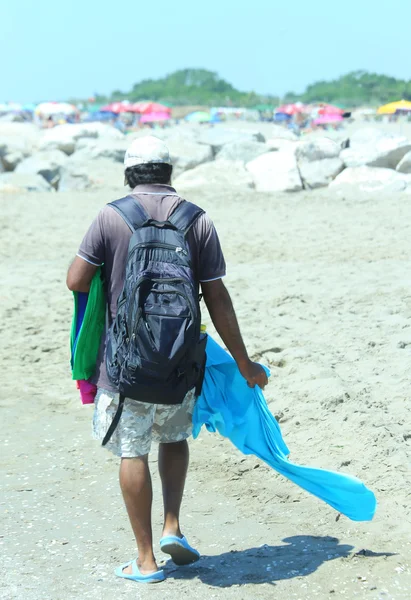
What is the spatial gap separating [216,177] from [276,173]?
113cm

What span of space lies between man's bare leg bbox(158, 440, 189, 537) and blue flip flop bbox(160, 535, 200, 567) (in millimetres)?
27

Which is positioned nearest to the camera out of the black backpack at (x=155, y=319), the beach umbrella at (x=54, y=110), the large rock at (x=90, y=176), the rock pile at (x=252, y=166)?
the black backpack at (x=155, y=319)

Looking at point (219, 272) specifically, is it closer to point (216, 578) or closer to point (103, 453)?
point (216, 578)

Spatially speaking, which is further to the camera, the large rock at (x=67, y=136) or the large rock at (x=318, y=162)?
the large rock at (x=67, y=136)

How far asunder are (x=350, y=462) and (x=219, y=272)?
163 cm

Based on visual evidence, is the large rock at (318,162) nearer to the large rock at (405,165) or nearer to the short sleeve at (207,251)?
the large rock at (405,165)

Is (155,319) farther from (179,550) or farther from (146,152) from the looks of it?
(179,550)

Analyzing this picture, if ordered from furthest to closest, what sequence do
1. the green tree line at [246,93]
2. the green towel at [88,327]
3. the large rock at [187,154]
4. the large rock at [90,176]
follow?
the green tree line at [246,93], the large rock at [187,154], the large rock at [90,176], the green towel at [88,327]

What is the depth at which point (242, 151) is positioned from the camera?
18.2 meters

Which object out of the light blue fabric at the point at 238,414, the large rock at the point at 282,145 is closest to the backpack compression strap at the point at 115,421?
the light blue fabric at the point at 238,414

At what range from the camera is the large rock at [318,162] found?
A: 16.1m

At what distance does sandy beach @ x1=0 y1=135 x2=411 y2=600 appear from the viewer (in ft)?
11.3

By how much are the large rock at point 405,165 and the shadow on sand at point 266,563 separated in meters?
12.8

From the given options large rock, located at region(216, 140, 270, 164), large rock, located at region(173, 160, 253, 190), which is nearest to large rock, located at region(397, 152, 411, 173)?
large rock, located at region(173, 160, 253, 190)
